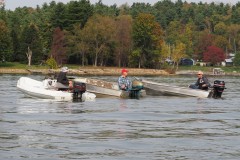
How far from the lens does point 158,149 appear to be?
1884 centimetres

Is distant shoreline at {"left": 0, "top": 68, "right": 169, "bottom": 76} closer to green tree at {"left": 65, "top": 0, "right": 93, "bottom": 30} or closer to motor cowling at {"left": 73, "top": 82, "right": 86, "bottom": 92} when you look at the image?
green tree at {"left": 65, "top": 0, "right": 93, "bottom": 30}

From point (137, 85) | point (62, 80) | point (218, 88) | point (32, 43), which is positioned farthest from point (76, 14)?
point (62, 80)

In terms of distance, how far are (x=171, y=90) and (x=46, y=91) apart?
9302 millimetres

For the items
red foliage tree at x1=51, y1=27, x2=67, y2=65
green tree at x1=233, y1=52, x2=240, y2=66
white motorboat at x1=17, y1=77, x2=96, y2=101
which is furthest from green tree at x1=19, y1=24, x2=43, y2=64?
white motorboat at x1=17, y1=77, x2=96, y2=101

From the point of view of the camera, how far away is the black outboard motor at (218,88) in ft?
130

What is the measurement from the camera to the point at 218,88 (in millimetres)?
39531

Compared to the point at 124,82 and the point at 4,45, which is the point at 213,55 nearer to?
the point at 4,45

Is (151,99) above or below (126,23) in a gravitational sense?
below

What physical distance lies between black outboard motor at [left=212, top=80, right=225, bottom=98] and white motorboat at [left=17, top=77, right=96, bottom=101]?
7746mm

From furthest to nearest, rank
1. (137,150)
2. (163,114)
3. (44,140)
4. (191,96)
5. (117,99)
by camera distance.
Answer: (191,96) → (117,99) → (163,114) → (44,140) → (137,150)

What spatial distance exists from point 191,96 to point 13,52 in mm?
82356

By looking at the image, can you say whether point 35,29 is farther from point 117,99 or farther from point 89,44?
point 117,99

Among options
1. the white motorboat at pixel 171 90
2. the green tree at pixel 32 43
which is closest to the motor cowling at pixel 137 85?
the white motorboat at pixel 171 90

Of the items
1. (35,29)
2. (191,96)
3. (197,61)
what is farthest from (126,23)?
(191,96)
